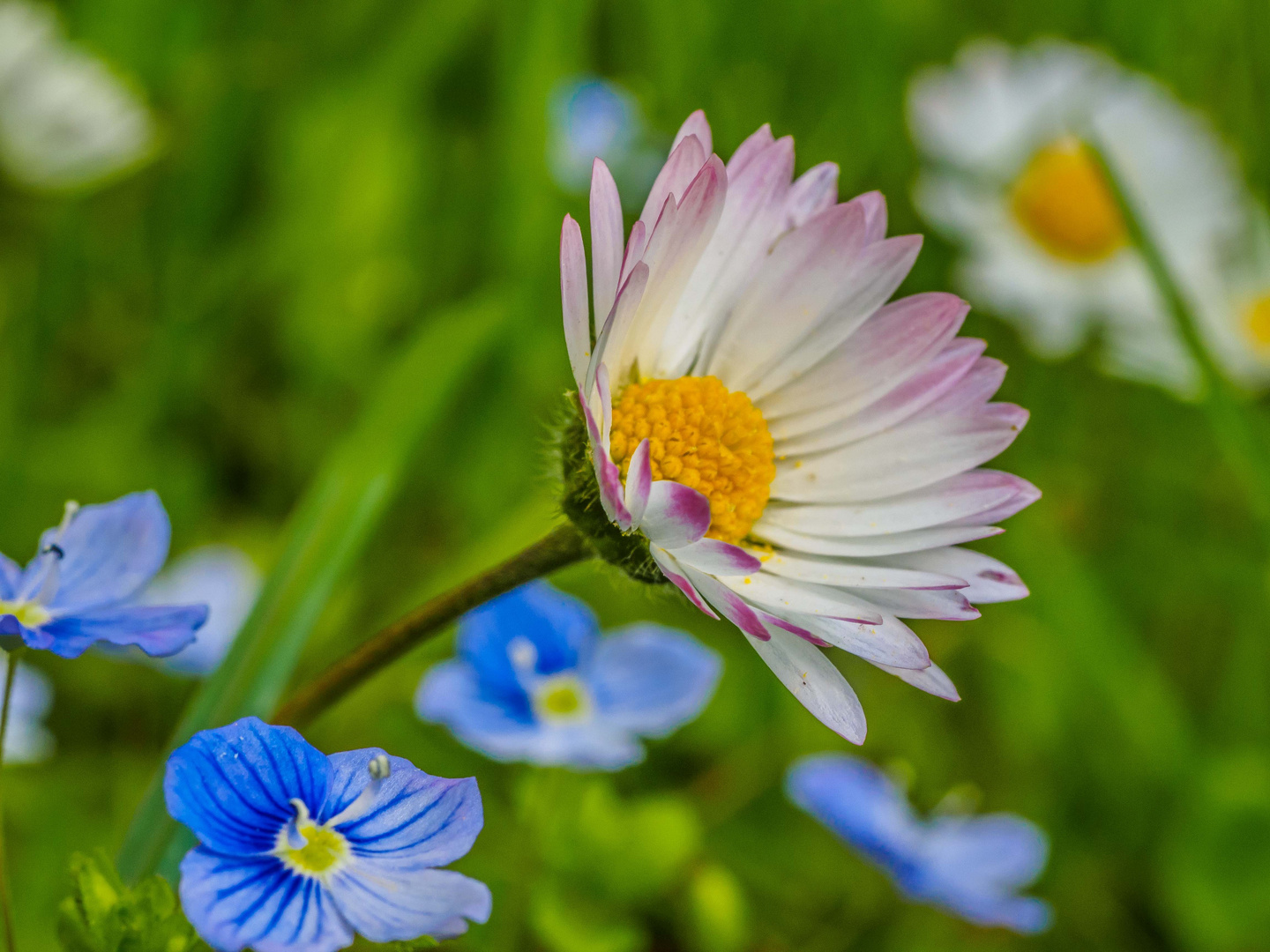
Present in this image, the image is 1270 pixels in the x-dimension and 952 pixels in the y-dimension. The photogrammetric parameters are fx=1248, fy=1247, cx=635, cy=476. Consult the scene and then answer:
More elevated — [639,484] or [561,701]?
[639,484]

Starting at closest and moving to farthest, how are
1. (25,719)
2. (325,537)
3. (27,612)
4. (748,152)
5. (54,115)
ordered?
(27,612) < (748,152) < (325,537) < (25,719) < (54,115)

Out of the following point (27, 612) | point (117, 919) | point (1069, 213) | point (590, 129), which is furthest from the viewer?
point (1069, 213)

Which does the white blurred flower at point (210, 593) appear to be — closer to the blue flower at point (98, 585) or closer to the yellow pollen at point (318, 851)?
the blue flower at point (98, 585)

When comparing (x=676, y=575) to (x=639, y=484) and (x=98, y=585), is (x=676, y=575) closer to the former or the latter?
(x=639, y=484)

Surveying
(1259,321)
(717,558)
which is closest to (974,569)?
(717,558)

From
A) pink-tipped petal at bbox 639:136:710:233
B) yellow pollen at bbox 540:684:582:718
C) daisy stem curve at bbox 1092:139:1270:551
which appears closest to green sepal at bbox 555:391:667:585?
pink-tipped petal at bbox 639:136:710:233

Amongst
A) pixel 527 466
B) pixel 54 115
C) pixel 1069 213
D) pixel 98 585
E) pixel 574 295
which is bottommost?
pixel 527 466

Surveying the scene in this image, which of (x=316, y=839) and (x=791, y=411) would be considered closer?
(x=316, y=839)
